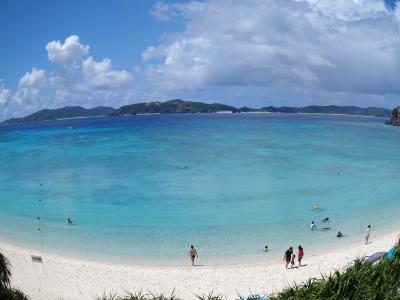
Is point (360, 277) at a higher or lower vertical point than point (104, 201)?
higher

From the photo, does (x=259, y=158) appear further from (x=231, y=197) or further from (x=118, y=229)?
(x=118, y=229)

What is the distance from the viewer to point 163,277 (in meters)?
19.6

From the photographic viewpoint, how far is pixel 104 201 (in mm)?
35125

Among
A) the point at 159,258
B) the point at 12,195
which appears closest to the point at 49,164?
the point at 12,195

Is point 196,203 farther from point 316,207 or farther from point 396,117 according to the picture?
point 396,117

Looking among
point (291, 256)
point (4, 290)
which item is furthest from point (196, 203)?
point (4, 290)

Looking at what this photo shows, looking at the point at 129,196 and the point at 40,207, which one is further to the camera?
the point at 129,196

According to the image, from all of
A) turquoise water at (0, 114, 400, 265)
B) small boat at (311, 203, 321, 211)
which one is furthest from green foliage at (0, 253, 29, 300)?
small boat at (311, 203, 321, 211)

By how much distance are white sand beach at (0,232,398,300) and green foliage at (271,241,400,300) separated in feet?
23.3

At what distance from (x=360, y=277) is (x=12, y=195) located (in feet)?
121

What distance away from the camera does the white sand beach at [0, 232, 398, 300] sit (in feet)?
59.6

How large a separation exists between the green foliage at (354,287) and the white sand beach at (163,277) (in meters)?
7.10

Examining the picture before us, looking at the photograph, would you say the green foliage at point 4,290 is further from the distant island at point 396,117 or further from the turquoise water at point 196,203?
the distant island at point 396,117

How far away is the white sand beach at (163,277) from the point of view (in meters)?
18.2
